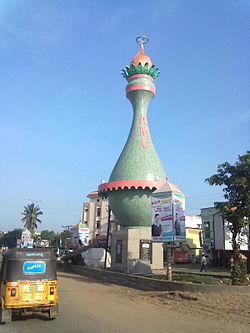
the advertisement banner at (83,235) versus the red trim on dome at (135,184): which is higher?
the red trim on dome at (135,184)

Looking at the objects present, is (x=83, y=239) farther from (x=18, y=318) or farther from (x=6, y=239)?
(x=6, y=239)

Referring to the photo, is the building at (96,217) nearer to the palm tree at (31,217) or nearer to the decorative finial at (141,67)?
the palm tree at (31,217)

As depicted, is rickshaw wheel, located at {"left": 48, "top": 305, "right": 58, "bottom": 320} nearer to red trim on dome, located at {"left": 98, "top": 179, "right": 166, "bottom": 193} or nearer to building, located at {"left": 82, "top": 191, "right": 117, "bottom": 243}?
red trim on dome, located at {"left": 98, "top": 179, "right": 166, "bottom": 193}

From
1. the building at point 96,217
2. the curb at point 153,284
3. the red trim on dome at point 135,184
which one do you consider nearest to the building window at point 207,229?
the building at point 96,217

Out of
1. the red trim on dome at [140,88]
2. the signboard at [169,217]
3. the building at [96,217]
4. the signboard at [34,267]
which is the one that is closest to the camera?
the signboard at [34,267]

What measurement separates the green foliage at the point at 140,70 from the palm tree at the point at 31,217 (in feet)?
173

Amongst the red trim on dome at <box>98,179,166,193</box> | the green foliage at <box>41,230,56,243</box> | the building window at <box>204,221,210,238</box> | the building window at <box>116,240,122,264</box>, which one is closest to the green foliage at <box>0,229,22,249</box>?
the green foliage at <box>41,230,56,243</box>

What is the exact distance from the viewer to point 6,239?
10688cm

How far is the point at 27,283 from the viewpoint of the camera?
8539 millimetres

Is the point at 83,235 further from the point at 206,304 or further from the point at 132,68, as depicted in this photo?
the point at 206,304

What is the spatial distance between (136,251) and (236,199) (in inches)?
359

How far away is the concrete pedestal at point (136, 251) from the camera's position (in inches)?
850

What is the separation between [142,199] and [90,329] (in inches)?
622

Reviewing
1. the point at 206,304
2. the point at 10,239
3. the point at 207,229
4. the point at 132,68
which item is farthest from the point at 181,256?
the point at 10,239
